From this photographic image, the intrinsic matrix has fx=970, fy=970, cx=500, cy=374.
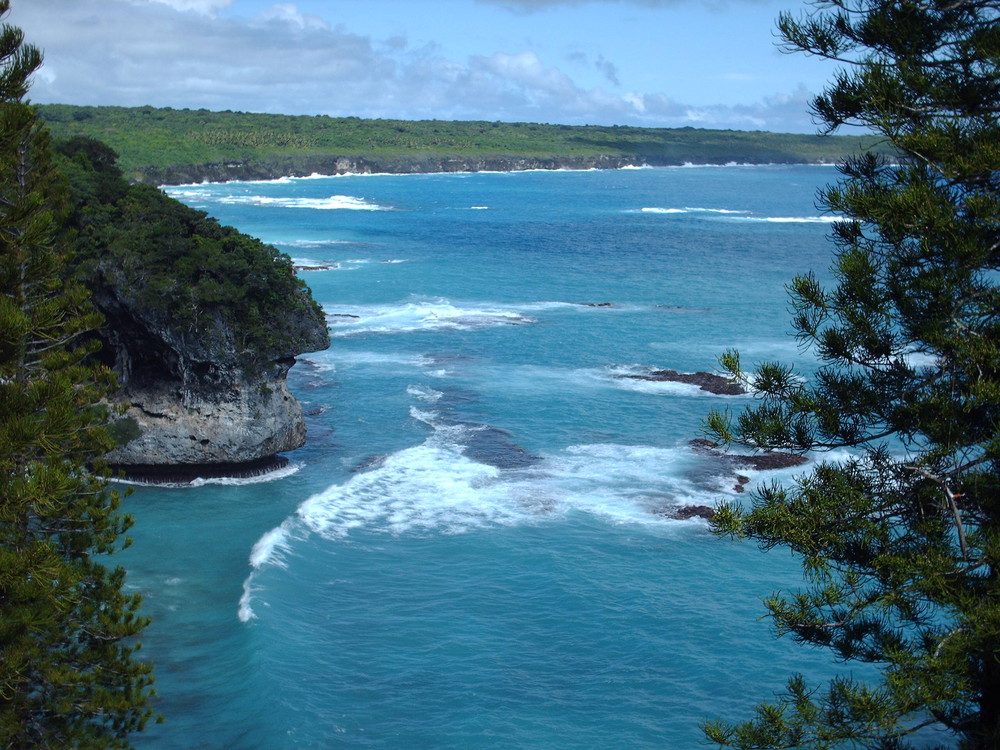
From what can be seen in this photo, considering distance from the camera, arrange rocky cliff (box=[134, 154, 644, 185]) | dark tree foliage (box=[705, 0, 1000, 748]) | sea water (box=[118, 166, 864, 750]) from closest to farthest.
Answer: dark tree foliage (box=[705, 0, 1000, 748]) < sea water (box=[118, 166, 864, 750]) < rocky cliff (box=[134, 154, 644, 185])

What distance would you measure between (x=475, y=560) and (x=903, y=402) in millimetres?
14277

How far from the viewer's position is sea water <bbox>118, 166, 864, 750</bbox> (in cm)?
1819

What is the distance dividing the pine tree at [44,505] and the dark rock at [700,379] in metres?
27.8

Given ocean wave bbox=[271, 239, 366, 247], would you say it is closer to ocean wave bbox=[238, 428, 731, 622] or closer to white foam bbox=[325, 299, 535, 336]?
white foam bbox=[325, 299, 535, 336]

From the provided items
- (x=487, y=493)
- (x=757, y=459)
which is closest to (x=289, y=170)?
(x=757, y=459)

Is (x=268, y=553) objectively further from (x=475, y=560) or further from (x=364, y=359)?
(x=364, y=359)

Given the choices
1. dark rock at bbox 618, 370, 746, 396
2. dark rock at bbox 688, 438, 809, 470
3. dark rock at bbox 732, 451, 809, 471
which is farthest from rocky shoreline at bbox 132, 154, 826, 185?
dark rock at bbox 732, 451, 809, 471

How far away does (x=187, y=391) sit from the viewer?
29016 millimetres

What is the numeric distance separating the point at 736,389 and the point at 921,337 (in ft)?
91.4

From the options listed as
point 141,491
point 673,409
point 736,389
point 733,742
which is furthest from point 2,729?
point 736,389

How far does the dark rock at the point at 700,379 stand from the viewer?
39.0 m

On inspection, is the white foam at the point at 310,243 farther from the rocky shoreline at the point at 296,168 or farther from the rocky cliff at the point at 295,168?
the rocky shoreline at the point at 296,168

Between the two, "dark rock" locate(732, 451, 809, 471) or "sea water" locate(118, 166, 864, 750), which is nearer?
"sea water" locate(118, 166, 864, 750)

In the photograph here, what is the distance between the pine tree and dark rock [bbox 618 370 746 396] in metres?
27.8
